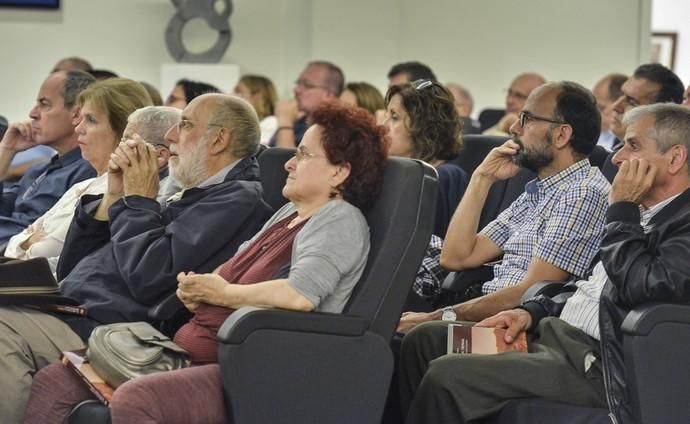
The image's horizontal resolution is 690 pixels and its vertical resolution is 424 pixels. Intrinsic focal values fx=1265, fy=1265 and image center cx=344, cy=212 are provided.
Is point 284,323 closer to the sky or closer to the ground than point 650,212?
closer to the ground

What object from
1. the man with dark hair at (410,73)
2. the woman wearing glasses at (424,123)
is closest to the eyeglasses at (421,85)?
the woman wearing glasses at (424,123)

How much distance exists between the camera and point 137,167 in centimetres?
360

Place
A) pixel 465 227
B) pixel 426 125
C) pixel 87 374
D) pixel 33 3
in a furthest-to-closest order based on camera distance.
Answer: pixel 33 3, pixel 426 125, pixel 465 227, pixel 87 374

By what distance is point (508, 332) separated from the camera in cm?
335

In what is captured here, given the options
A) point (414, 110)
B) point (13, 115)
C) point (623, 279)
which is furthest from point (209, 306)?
point (13, 115)

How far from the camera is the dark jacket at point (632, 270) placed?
2.92m

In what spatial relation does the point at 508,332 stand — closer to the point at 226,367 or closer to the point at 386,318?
the point at 386,318

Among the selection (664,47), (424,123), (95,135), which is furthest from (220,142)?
(664,47)

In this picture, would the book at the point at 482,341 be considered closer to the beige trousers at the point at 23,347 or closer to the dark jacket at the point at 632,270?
the dark jacket at the point at 632,270

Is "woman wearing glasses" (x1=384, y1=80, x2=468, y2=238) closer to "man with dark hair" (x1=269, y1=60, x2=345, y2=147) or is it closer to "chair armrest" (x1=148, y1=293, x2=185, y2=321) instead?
"chair armrest" (x1=148, y1=293, x2=185, y2=321)

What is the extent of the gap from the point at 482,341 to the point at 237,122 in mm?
977

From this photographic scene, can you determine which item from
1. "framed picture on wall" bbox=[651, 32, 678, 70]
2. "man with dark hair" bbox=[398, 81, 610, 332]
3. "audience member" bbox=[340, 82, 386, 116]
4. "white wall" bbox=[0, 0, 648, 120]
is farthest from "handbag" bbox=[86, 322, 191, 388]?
"framed picture on wall" bbox=[651, 32, 678, 70]

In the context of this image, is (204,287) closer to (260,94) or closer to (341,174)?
(341,174)

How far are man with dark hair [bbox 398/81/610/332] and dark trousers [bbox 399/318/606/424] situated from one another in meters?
0.41
